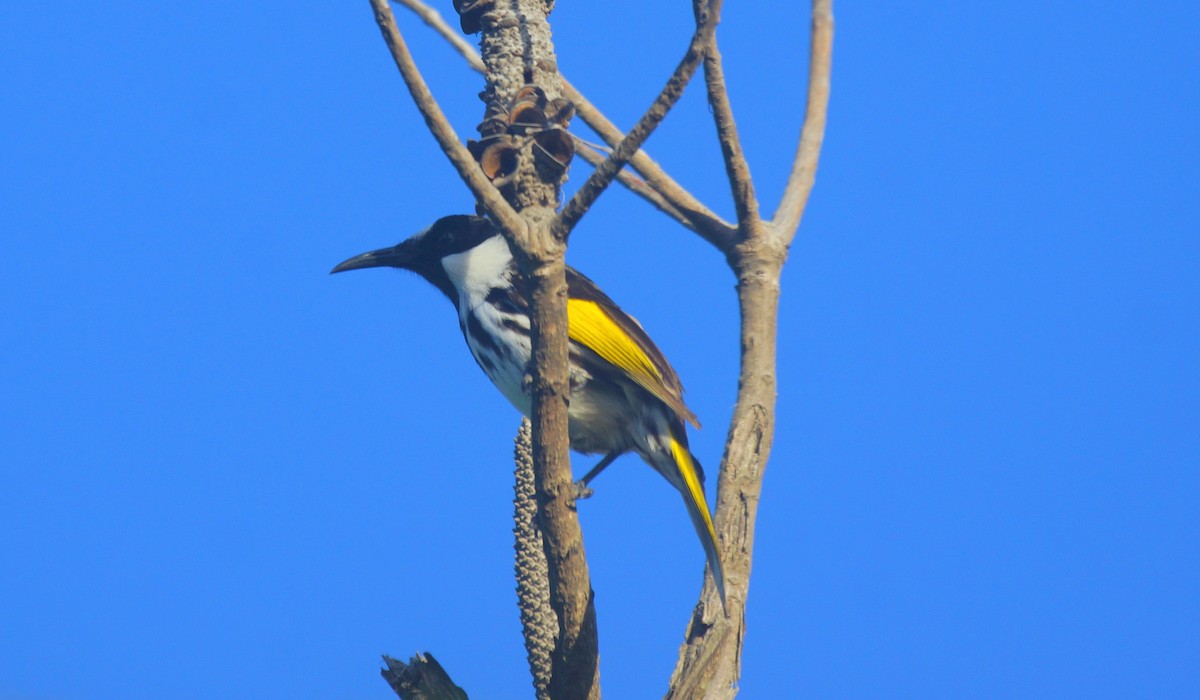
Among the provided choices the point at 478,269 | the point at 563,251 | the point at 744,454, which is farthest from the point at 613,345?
the point at 563,251

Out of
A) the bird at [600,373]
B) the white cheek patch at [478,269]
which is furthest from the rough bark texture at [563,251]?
the white cheek patch at [478,269]

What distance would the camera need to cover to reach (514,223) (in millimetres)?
2764

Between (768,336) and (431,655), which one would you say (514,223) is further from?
(768,336)

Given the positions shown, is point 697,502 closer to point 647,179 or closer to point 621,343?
point 621,343

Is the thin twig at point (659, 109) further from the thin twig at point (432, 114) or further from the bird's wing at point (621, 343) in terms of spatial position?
the bird's wing at point (621, 343)

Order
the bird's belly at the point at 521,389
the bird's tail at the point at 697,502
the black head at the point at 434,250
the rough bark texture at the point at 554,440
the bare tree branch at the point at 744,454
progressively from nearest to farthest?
the rough bark texture at the point at 554,440, the bare tree branch at the point at 744,454, the bird's tail at the point at 697,502, the bird's belly at the point at 521,389, the black head at the point at 434,250

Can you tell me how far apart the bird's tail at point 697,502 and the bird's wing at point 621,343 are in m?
0.19

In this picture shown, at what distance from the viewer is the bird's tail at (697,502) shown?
3.76 meters

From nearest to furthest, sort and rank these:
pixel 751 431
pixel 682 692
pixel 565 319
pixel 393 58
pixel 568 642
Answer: pixel 393 58 < pixel 565 319 < pixel 568 642 < pixel 682 692 < pixel 751 431

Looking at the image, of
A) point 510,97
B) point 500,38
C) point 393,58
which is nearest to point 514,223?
point 393,58

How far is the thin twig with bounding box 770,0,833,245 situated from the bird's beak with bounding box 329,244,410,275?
1656 mm

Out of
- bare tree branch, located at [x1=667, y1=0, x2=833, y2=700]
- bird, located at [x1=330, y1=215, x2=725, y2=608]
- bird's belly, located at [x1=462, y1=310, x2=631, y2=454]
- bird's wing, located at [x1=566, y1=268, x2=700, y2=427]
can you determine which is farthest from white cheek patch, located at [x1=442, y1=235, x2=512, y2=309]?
bare tree branch, located at [x1=667, y1=0, x2=833, y2=700]

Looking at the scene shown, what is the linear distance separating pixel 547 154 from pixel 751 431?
1243mm

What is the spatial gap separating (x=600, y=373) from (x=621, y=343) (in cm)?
13
